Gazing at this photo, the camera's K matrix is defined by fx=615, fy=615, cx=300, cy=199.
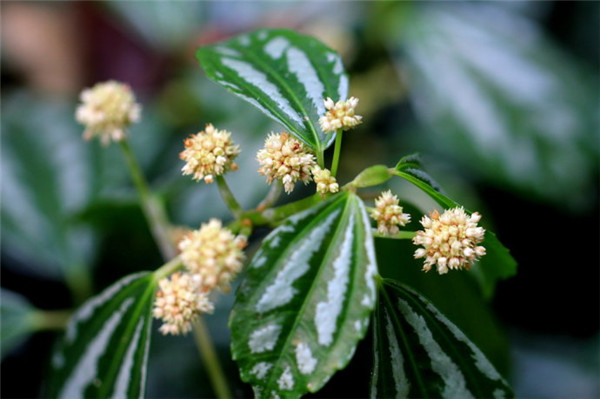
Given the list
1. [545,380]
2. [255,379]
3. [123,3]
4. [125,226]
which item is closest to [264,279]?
[255,379]

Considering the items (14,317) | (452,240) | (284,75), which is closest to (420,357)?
(452,240)

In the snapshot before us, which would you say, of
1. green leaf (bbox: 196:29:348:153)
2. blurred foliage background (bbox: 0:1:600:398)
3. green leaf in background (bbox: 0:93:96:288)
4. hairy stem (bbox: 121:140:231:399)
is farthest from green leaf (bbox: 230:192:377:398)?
green leaf in background (bbox: 0:93:96:288)

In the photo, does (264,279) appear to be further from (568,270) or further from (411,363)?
(568,270)

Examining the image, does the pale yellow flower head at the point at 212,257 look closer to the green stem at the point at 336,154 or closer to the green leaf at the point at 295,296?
the green leaf at the point at 295,296

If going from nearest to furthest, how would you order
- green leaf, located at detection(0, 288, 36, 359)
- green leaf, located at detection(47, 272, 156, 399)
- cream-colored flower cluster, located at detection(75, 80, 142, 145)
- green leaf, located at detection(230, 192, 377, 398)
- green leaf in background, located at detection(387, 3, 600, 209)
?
1. green leaf, located at detection(230, 192, 377, 398)
2. green leaf, located at detection(47, 272, 156, 399)
3. cream-colored flower cluster, located at detection(75, 80, 142, 145)
4. green leaf, located at detection(0, 288, 36, 359)
5. green leaf in background, located at detection(387, 3, 600, 209)

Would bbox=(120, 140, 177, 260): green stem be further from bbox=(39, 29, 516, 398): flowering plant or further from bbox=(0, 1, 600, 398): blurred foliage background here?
bbox=(39, 29, 516, 398): flowering plant
